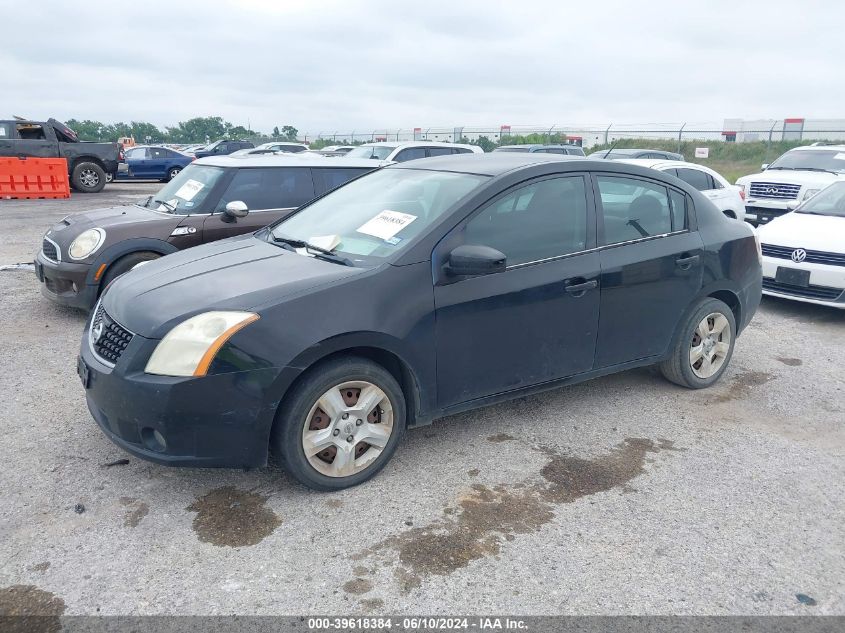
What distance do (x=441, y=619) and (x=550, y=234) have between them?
2288 millimetres

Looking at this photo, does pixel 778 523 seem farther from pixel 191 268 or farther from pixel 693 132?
pixel 693 132

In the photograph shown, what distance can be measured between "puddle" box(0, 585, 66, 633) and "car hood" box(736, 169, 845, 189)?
43.8 feet

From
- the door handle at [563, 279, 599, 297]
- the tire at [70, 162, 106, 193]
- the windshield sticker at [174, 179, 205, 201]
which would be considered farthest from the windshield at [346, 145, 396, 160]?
the door handle at [563, 279, 599, 297]

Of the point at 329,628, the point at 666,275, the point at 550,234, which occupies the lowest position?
the point at 329,628

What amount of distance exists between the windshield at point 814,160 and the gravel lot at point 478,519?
1082 centimetres

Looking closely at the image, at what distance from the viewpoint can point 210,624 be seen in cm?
253

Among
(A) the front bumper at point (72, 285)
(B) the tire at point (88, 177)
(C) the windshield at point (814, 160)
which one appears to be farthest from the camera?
(B) the tire at point (88, 177)

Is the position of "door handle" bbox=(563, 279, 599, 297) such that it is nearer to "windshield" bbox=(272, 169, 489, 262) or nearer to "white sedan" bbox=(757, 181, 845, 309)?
"windshield" bbox=(272, 169, 489, 262)

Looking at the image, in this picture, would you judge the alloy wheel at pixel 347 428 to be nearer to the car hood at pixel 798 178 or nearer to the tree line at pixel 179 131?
the car hood at pixel 798 178

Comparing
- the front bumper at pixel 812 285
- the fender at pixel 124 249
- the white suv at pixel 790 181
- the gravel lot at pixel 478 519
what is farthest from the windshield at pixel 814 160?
the fender at pixel 124 249

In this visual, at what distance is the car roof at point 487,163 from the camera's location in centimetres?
411

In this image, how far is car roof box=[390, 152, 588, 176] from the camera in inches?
162

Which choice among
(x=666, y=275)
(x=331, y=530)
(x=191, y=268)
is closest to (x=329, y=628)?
(x=331, y=530)

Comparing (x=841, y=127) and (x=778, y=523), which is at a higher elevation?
(x=841, y=127)
